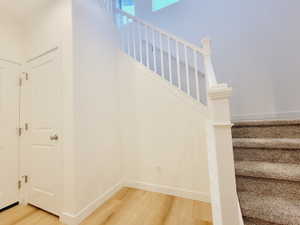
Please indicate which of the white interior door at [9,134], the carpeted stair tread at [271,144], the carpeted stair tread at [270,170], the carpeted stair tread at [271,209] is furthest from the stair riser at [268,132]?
the white interior door at [9,134]

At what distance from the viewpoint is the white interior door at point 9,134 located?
5.69 feet

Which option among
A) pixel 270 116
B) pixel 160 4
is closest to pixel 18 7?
pixel 160 4

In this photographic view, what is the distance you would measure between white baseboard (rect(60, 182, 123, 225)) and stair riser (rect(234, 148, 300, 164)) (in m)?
1.72

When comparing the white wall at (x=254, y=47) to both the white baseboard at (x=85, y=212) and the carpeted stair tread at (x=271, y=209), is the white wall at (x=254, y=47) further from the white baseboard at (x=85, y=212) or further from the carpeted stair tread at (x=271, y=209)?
the white baseboard at (x=85, y=212)

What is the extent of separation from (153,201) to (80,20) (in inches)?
99.8

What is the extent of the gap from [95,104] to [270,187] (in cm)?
206

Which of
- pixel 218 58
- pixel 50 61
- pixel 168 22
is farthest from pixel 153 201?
pixel 168 22

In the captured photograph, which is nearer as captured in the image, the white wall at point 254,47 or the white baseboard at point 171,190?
the white baseboard at point 171,190

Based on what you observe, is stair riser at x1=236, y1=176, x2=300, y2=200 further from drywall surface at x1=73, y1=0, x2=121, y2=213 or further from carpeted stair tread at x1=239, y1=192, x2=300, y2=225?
drywall surface at x1=73, y1=0, x2=121, y2=213

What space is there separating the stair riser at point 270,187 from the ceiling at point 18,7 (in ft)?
10.3

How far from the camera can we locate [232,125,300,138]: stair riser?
1.52 m

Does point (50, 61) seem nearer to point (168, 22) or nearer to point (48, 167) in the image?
point (48, 167)

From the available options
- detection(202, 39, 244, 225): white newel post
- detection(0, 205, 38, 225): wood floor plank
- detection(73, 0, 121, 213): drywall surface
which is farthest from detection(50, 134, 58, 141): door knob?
detection(202, 39, 244, 225): white newel post

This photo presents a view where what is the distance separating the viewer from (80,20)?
1734mm
